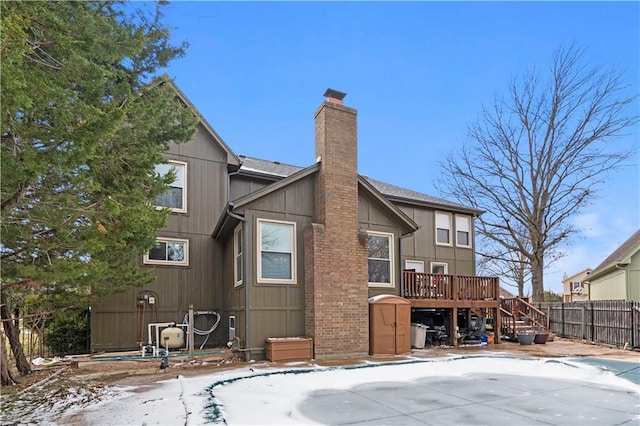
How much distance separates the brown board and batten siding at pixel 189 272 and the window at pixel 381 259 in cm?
469

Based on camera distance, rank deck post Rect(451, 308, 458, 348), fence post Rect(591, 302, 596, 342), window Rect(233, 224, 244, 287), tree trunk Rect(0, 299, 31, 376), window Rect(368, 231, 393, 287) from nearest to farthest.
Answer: tree trunk Rect(0, 299, 31, 376)
window Rect(233, 224, 244, 287)
window Rect(368, 231, 393, 287)
deck post Rect(451, 308, 458, 348)
fence post Rect(591, 302, 596, 342)

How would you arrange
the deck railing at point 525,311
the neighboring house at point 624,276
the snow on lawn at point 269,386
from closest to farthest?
the snow on lawn at point 269,386 → the deck railing at point 525,311 → the neighboring house at point 624,276

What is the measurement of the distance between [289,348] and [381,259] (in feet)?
13.2

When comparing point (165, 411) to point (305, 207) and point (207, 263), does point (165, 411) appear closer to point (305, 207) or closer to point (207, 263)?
point (305, 207)

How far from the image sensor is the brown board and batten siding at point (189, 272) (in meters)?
11.4

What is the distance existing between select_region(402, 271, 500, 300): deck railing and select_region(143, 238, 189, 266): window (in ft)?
21.7

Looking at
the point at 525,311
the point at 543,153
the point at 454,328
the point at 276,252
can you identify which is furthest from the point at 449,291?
the point at 543,153

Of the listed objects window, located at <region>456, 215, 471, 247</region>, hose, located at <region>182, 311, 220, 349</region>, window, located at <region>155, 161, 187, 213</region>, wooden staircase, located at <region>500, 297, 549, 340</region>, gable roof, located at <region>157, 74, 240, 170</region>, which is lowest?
wooden staircase, located at <region>500, 297, 549, 340</region>

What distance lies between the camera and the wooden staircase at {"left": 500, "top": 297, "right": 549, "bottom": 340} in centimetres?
1555

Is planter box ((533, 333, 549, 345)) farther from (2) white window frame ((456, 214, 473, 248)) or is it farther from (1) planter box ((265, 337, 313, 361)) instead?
(1) planter box ((265, 337, 313, 361))

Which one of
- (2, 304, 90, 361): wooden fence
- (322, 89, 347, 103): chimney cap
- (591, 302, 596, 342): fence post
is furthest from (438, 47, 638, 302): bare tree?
(2, 304, 90, 361): wooden fence

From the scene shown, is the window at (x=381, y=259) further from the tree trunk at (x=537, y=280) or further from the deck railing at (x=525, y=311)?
the tree trunk at (x=537, y=280)

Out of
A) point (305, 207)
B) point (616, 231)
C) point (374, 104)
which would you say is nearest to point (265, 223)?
point (305, 207)

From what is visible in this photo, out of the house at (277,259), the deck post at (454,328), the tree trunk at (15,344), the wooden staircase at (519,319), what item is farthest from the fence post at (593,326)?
the tree trunk at (15,344)
